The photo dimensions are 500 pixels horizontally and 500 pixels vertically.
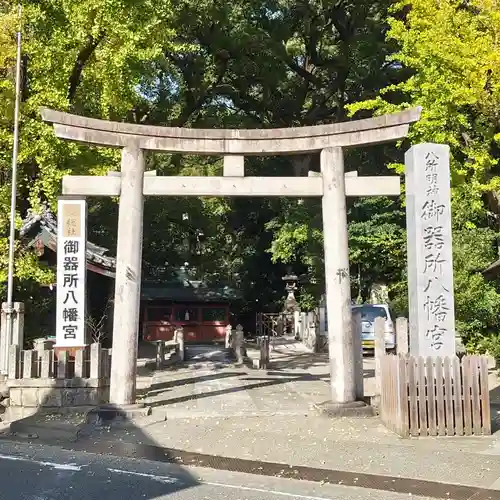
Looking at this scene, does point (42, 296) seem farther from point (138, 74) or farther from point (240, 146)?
point (240, 146)

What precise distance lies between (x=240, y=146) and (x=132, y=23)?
5.70m

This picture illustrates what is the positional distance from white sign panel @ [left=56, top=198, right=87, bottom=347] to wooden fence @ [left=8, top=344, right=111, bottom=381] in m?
0.24

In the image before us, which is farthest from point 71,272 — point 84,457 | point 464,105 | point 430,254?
point 464,105

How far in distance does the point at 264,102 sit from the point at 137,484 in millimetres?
24921

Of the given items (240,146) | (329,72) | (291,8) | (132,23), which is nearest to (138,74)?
(132,23)

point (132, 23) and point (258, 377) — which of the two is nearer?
point (132, 23)

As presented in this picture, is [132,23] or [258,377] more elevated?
[132,23]

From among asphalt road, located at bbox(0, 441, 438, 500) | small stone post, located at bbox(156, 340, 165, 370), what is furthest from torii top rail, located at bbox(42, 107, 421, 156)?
small stone post, located at bbox(156, 340, 165, 370)

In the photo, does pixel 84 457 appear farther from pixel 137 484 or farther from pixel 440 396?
pixel 440 396

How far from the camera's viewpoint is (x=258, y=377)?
1505 cm

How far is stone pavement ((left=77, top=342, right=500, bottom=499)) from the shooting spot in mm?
6801

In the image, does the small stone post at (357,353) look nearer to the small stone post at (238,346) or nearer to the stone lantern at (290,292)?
the small stone post at (238,346)

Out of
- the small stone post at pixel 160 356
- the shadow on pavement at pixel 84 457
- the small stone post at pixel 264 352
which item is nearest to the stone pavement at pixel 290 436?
the shadow on pavement at pixel 84 457

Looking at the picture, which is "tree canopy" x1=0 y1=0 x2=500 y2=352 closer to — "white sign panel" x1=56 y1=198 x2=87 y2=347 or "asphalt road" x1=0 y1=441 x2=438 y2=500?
"white sign panel" x1=56 y1=198 x2=87 y2=347
